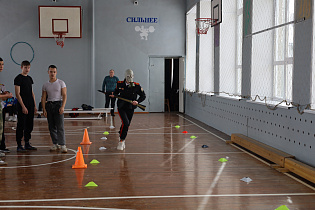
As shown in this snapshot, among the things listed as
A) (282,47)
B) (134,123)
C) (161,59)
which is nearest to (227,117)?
(282,47)

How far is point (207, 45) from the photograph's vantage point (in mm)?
13398

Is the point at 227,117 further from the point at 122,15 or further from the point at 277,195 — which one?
the point at 122,15

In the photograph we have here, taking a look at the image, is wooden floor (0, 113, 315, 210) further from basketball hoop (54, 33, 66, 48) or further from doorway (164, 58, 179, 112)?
doorway (164, 58, 179, 112)

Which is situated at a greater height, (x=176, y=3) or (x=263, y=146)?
(x=176, y=3)

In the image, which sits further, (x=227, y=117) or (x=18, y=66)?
(x=18, y=66)

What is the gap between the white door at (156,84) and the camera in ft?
54.2

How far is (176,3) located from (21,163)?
38.0 ft

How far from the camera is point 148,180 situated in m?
5.52

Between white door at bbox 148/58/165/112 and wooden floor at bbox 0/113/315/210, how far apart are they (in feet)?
25.5

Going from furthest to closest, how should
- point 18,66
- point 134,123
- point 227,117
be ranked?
1. point 18,66
2. point 134,123
3. point 227,117

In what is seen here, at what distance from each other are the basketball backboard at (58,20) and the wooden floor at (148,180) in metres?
7.44

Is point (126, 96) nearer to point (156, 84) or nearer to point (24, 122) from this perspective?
point (24, 122)

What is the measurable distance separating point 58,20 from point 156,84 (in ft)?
16.0

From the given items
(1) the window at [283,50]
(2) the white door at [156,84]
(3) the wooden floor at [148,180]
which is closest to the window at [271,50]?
(1) the window at [283,50]
